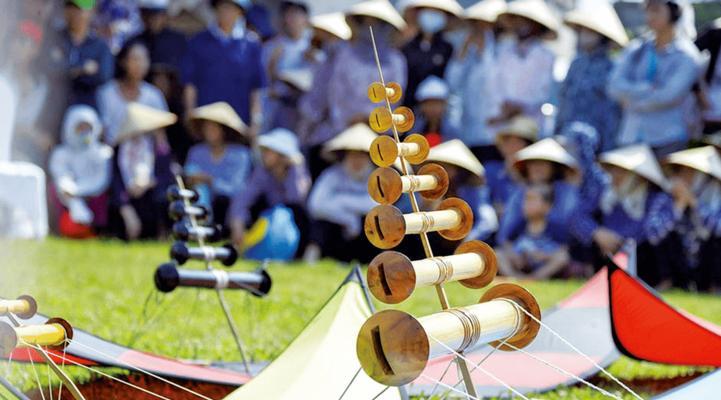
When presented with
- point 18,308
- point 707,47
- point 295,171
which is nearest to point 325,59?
point 295,171

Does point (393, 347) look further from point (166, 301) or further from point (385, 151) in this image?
point (166, 301)

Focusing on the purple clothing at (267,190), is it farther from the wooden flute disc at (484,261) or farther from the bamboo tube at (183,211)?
the wooden flute disc at (484,261)

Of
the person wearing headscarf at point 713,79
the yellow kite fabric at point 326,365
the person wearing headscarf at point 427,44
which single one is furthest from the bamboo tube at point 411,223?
the person wearing headscarf at point 427,44

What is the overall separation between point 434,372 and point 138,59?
487 cm

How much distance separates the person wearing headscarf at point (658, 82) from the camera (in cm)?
531

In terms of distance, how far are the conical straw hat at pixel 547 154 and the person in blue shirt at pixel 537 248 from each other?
0.59ft

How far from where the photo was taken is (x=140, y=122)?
6.59 metres

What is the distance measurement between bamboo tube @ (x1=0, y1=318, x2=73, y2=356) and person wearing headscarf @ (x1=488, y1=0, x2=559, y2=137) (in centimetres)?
470

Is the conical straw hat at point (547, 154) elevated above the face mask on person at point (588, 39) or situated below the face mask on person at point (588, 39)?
below

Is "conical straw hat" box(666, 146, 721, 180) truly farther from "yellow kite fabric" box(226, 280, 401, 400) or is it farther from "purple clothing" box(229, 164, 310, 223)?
"yellow kite fabric" box(226, 280, 401, 400)

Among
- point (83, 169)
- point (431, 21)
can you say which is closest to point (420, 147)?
point (431, 21)

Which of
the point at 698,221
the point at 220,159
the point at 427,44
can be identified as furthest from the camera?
the point at 220,159

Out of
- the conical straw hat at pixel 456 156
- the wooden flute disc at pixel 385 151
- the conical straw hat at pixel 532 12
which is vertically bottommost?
the conical straw hat at pixel 456 156

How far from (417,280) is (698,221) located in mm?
4373
